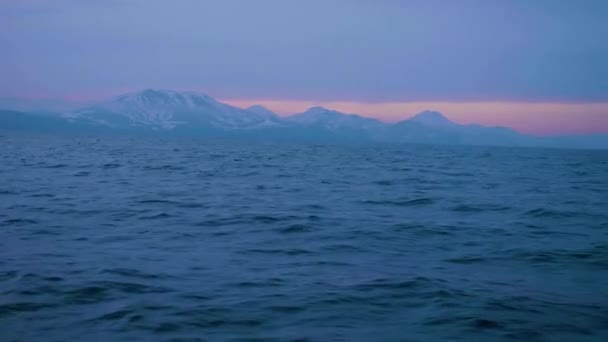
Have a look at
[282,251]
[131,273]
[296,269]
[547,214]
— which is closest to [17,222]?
[131,273]

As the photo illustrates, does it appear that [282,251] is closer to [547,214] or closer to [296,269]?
[296,269]

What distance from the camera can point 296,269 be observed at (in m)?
10.5

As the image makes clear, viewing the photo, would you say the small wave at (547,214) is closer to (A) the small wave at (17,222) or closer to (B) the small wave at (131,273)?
(B) the small wave at (131,273)

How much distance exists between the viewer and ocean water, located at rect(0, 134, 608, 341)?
7.58 meters

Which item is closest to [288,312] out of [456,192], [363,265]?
[363,265]

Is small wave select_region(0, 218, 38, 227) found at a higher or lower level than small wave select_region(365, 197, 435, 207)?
lower

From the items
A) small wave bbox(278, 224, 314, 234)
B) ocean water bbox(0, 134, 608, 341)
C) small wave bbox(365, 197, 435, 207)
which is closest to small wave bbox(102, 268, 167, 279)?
ocean water bbox(0, 134, 608, 341)

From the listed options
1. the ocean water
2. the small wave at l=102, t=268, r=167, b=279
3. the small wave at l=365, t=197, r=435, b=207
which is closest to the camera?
the ocean water

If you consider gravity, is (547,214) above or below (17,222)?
above

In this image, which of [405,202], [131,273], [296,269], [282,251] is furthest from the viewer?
[405,202]

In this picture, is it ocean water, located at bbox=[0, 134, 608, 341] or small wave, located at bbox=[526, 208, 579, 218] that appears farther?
small wave, located at bbox=[526, 208, 579, 218]

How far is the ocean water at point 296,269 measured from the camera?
7.58 meters

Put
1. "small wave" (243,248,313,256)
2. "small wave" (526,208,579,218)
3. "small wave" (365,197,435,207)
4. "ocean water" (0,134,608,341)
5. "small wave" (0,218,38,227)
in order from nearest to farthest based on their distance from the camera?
"ocean water" (0,134,608,341) < "small wave" (243,248,313,256) < "small wave" (0,218,38,227) < "small wave" (526,208,579,218) < "small wave" (365,197,435,207)

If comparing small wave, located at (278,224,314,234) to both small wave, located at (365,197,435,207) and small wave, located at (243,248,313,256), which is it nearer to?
small wave, located at (243,248,313,256)
